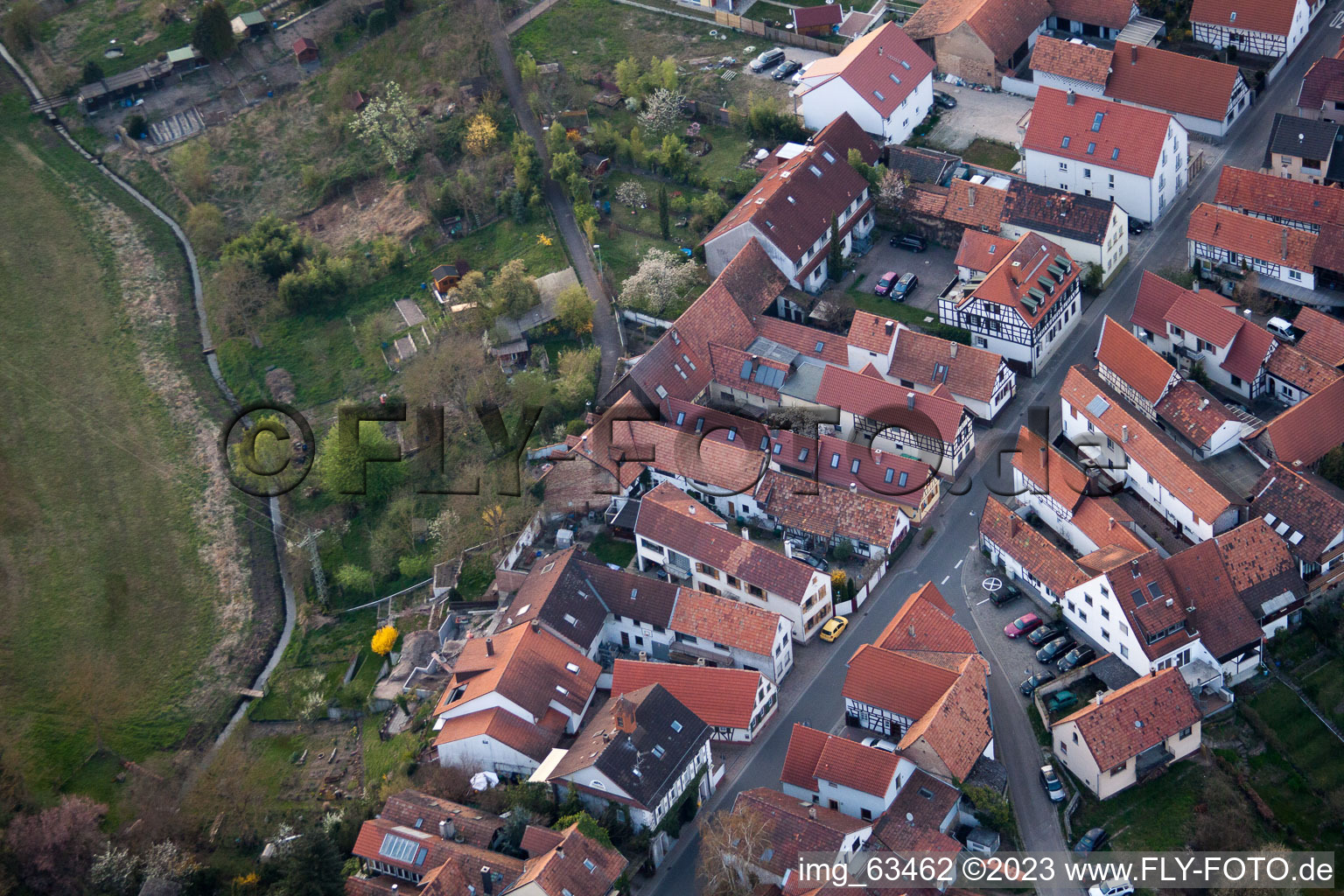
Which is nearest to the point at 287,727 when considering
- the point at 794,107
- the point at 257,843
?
the point at 257,843

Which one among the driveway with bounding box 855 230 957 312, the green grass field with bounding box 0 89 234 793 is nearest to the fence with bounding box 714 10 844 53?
the driveway with bounding box 855 230 957 312

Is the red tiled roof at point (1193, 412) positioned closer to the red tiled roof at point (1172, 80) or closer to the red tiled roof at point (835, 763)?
the red tiled roof at point (1172, 80)

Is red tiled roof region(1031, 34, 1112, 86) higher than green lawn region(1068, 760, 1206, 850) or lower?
higher

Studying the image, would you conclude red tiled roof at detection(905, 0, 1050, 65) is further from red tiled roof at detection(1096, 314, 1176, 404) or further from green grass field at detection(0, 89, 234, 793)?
green grass field at detection(0, 89, 234, 793)

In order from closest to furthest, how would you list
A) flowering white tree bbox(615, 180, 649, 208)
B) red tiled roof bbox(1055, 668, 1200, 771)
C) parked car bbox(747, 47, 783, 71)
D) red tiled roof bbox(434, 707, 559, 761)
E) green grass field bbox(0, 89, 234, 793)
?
red tiled roof bbox(1055, 668, 1200, 771) < red tiled roof bbox(434, 707, 559, 761) < green grass field bbox(0, 89, 234, 793) < flowering white tree bbox(615, 180, 649, 208) < parked car bbox(747, 47, 783, 71)


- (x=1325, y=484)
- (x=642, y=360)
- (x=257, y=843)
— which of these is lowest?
(x=257, y=843)

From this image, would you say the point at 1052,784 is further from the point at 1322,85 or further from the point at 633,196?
the point at 633,196

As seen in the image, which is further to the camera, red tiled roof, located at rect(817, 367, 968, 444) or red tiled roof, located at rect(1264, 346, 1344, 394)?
red tiled roof, located at rect(817, 367, 968, 444)

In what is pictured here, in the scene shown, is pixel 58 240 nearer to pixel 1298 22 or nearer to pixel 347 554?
pixel 347 554
